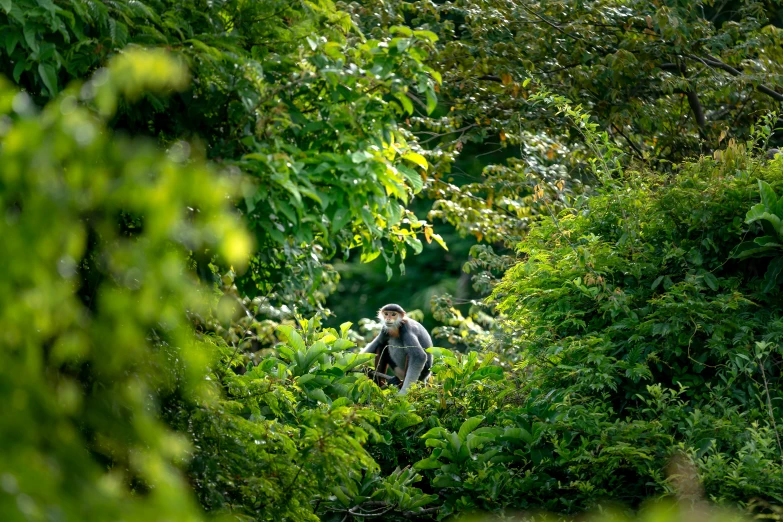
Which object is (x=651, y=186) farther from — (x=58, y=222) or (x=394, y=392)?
(x=58, y=222)

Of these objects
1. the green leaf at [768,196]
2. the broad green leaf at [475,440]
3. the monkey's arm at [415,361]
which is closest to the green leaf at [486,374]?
the broad green leaf at [475,440]

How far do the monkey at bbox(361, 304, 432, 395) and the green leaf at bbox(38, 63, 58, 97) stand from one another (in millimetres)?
5254

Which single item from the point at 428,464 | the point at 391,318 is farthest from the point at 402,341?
the point at 428,464

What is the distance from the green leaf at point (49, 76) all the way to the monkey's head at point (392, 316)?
5435 millimetres

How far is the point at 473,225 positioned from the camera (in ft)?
32.1

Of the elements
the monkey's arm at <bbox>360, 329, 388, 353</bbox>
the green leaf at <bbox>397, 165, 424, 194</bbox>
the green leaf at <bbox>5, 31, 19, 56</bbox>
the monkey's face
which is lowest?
the monkey's arm at <bbox>360, 329, 388, 353</bbox>

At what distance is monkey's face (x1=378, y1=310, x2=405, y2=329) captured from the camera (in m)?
9.02

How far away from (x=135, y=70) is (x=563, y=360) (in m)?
4.42

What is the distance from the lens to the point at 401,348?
30.5 ft

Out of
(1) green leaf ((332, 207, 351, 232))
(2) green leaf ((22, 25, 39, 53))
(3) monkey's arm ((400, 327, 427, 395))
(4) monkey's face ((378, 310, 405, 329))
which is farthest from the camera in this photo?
(4) monkey's face ((378, 310, 405, 329))

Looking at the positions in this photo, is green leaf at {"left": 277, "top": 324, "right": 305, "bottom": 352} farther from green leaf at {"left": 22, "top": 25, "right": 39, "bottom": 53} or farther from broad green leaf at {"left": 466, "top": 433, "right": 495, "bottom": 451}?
green leaf at {"left": 22, "top": 25, "right": 39, "bottom": 53}

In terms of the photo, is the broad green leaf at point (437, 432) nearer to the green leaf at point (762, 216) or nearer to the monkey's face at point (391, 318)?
the green leaf at point (762, 216)

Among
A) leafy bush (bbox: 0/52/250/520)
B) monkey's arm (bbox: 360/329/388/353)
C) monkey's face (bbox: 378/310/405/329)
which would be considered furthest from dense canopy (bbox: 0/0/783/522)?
monkey's arm (bbox: 360/329/388/353)

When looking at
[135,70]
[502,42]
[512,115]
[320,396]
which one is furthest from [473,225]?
[135,70]
